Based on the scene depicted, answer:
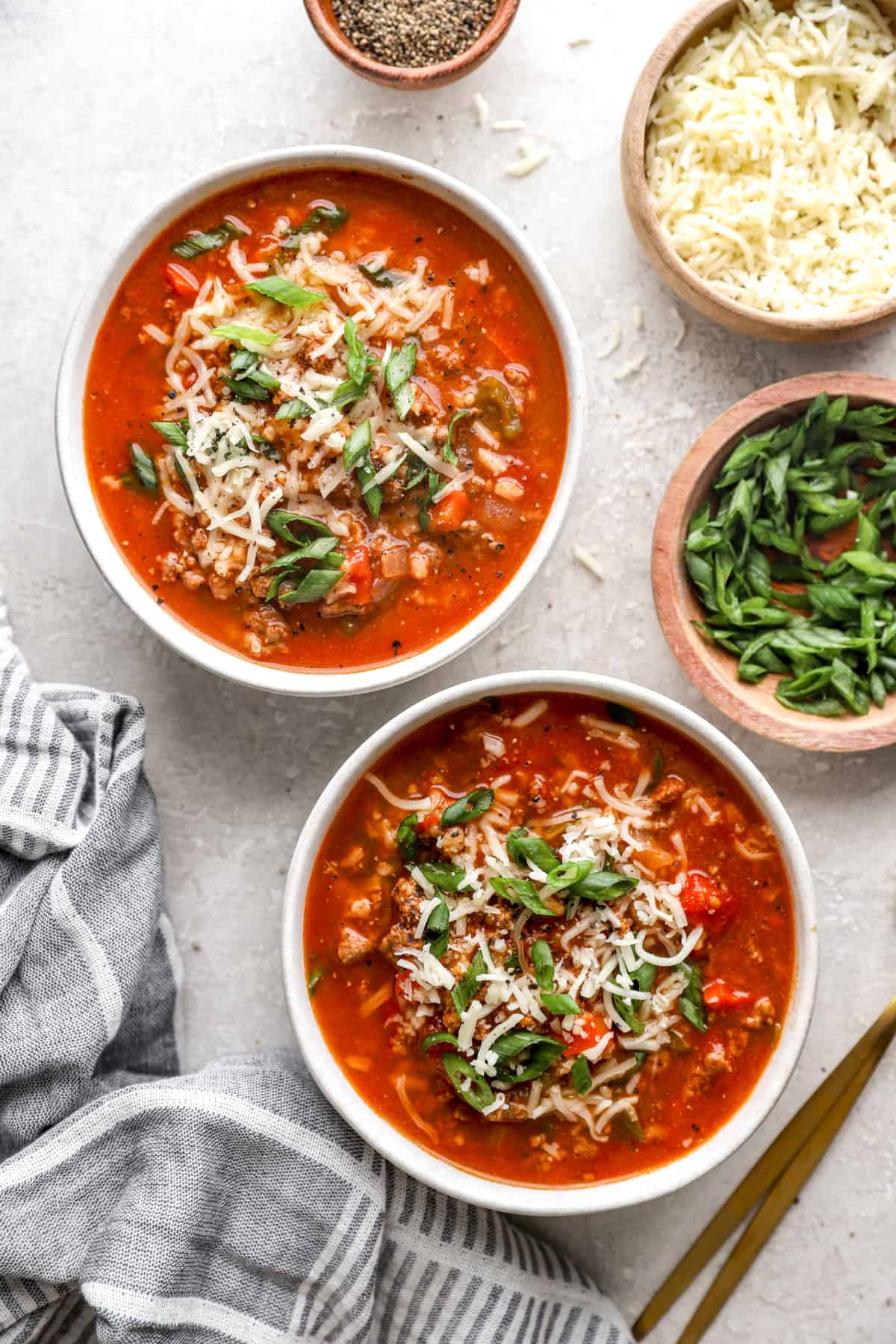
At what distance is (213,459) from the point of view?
289 centimetres

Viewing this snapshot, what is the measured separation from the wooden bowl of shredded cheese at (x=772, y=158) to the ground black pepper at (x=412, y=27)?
51cm

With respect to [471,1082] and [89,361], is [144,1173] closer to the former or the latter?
[471,1082]

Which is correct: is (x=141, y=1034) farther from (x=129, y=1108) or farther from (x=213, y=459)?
(x=213, y=459)

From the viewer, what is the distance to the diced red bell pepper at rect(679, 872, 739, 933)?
2.85 metres

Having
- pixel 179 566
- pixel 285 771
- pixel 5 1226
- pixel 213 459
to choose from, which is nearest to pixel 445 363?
pixel 213 459

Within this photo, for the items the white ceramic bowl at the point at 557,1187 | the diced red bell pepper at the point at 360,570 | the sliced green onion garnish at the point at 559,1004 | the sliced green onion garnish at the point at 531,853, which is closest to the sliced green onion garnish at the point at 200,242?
the diced red bell pepper at the point at 360,570

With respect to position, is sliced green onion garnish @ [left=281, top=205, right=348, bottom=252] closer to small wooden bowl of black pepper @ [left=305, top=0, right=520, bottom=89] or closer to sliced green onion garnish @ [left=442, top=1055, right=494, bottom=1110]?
small wooden bowl of black pepper @ [left=305, top=0, right=520, bottom=89]

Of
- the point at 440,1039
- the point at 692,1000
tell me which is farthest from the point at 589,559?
the point at 440,1039

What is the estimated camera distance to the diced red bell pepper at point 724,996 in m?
2.88

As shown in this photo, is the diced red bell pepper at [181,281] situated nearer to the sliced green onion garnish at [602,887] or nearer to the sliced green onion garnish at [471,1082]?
the sliced green onion garnish at [602,887]

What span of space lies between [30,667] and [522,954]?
1656 mm

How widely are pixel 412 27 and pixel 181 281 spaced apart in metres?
0.98

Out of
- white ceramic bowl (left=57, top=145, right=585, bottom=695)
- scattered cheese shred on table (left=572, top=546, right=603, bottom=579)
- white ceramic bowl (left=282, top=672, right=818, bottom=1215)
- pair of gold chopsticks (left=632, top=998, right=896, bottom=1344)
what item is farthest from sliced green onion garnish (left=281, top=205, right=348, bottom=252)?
pair of gold chopsticks (left=632, top=998, right=896, bottom=1344)

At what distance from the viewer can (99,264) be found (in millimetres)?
3334
